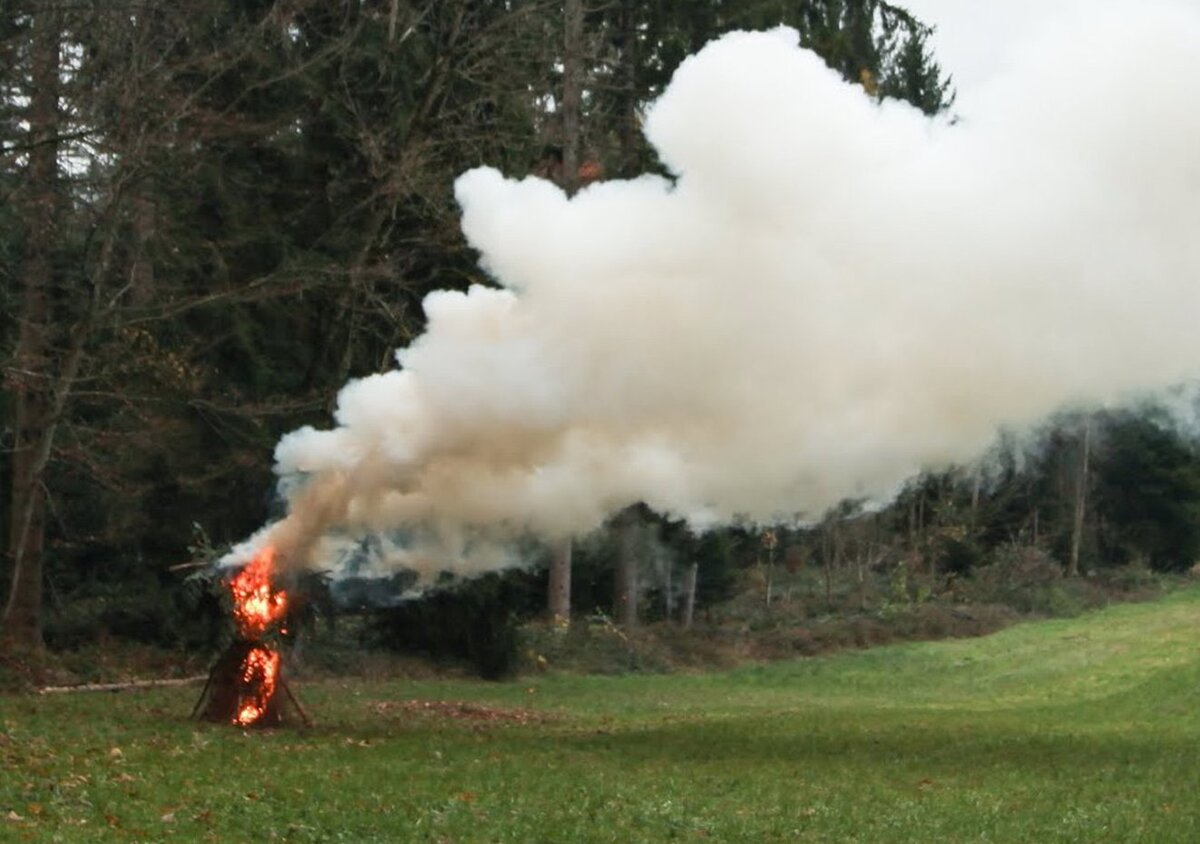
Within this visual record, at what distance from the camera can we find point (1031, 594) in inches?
2253

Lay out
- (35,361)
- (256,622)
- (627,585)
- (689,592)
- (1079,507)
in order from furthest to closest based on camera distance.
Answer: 1. (1079,507)
2. (689,592)
3. (627,585)
4. (35,361)
5. (256,622)

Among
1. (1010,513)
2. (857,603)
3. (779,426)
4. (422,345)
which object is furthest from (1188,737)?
(1010,513)

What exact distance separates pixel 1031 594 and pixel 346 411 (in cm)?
3762

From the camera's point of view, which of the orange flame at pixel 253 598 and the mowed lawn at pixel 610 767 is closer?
the mowed lawn at pixel 610 767

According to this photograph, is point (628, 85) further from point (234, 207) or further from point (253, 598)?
point (253, 598)

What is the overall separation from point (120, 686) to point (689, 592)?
21414 millimetres

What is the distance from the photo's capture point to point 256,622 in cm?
2497

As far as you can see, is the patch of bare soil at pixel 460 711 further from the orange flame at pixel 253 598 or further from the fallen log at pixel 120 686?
the orange flame at pixel 253 598

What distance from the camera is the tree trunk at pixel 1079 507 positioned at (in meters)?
58.0

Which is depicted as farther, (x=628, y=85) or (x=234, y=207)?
(x=628, y=85)

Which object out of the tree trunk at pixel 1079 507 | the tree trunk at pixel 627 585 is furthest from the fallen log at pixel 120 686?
the tree trunk at pixel 1079 507

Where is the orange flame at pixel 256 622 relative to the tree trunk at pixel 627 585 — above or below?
below

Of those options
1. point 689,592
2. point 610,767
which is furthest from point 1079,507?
point 610,767

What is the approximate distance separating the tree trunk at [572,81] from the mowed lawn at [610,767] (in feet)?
41.7
